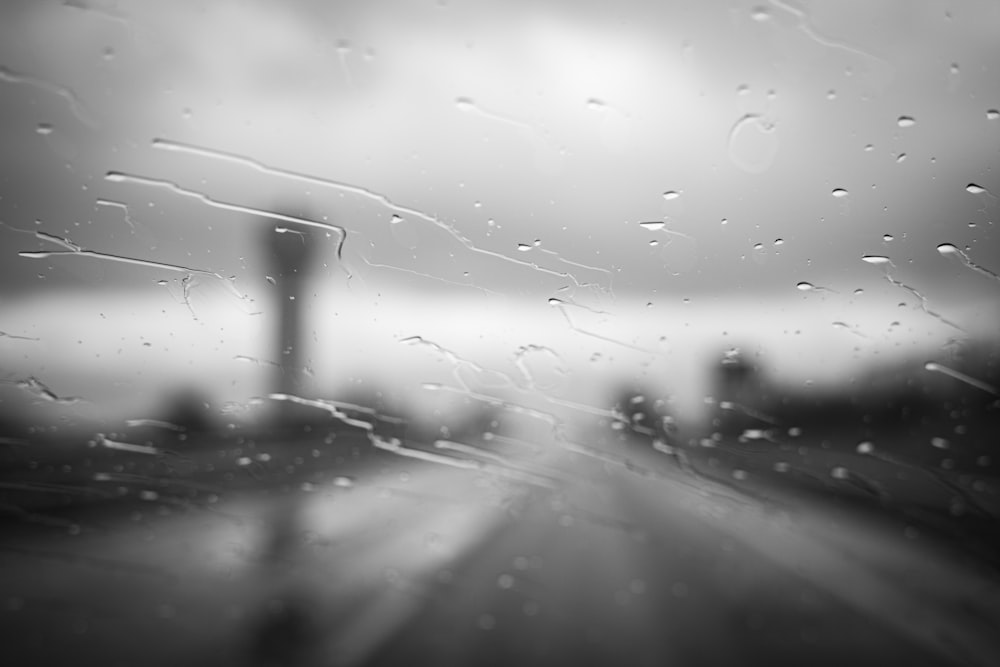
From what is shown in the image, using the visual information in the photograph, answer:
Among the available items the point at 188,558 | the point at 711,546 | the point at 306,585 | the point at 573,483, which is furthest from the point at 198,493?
the point at 711,546

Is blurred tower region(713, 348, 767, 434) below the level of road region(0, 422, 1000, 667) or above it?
above

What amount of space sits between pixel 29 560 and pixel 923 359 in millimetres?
4442

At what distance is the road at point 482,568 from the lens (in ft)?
8.73

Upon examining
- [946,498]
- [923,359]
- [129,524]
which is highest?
[923,359]

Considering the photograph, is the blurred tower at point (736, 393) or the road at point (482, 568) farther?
the blurred tower at point (736, 393)

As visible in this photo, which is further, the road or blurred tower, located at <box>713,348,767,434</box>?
blurred tower, located at <box>713,348,767,434</box>

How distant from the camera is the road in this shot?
8.73 feet

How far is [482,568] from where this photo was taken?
3527 millimetres

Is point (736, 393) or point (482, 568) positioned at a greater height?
point (736, 393)

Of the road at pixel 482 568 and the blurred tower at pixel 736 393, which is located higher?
the blurred tower at pixel 736 393

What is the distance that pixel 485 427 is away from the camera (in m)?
4.86

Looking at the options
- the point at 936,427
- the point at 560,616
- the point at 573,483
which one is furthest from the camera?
the point at 573,483

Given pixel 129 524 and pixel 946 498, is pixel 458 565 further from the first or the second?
pixel 946 498

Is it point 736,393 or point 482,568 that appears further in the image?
point 736,393
